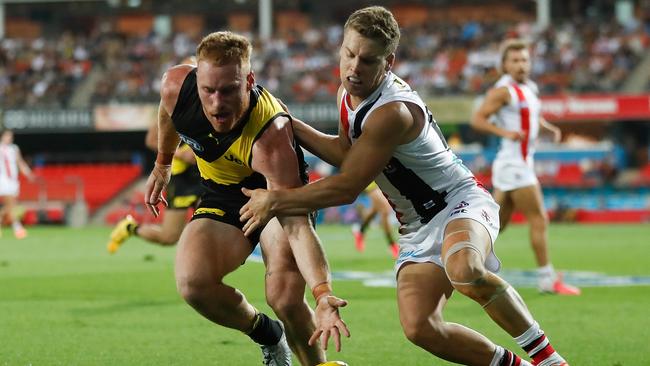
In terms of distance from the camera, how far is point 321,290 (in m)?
4.68

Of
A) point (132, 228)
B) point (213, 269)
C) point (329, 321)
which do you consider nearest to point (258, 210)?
point (329, 321)

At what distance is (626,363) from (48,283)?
747cm

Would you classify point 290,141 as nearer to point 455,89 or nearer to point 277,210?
point 277,210

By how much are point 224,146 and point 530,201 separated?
567 cm

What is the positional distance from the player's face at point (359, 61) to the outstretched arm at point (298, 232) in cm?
45

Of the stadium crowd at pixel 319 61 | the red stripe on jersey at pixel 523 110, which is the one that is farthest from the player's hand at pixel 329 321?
the stadium crowd at pixel 319 61

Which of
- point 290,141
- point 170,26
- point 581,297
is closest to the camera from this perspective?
point 290,141

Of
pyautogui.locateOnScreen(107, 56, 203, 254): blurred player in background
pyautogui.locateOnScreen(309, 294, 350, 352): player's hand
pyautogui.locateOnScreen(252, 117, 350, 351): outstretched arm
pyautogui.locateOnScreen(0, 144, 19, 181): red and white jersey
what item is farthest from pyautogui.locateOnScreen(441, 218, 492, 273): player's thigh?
pyautogui.locateOnScreen(0, 144, 19, 181): red and white jersey

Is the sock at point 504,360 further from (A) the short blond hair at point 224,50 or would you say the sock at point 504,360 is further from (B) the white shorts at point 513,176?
(B) the white shorts at point 513,176

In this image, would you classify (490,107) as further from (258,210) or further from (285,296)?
(258,210)

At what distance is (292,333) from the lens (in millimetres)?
5691

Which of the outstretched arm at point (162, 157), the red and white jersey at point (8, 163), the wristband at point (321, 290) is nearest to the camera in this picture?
the wristband at point (321, 290)

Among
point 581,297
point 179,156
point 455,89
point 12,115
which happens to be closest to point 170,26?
point 12,115

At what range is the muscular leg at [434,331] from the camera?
207 inches
